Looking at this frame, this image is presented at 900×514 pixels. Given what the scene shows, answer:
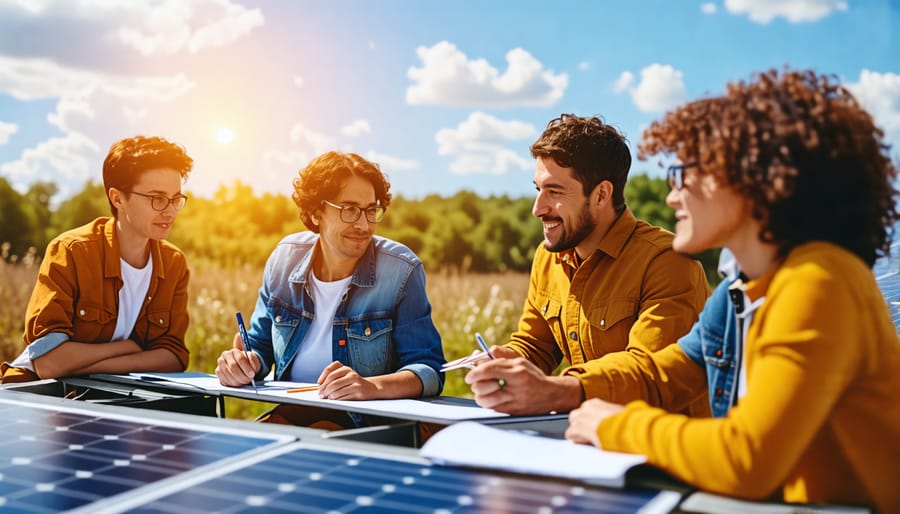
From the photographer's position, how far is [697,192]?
77.9 inches

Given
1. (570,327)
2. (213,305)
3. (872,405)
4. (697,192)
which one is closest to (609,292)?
(570,327)

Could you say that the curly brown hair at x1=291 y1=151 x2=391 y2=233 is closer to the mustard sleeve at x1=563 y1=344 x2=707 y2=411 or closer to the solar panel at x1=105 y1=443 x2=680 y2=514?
the mustard sleeve at x1=563 y1=344 x2=707 y2=411

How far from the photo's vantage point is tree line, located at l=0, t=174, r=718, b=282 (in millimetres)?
13039

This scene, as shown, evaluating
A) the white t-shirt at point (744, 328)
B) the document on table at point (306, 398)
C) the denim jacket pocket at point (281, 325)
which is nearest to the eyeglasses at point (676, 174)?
the white t-shirt at point (744, 328)

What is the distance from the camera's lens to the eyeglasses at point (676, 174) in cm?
202

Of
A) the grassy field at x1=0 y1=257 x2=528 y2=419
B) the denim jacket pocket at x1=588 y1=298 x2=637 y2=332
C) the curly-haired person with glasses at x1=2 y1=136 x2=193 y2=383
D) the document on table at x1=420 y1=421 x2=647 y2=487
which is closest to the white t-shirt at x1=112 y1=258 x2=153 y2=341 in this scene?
the curly-haired person with glasses at x1=2 y1=136 x2=193 y2=383

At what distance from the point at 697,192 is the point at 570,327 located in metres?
1.66

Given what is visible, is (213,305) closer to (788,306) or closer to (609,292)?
(609,292)

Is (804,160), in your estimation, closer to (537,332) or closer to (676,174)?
(676,174)

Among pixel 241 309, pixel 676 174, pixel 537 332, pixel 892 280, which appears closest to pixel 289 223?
pixel 241 309

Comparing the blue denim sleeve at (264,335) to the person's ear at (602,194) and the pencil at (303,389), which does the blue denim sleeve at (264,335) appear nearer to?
the pencil at (303,389)

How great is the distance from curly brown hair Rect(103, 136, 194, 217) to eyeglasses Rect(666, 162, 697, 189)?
261 cm

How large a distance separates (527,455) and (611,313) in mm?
1560

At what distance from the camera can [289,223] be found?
14852 millimetres
